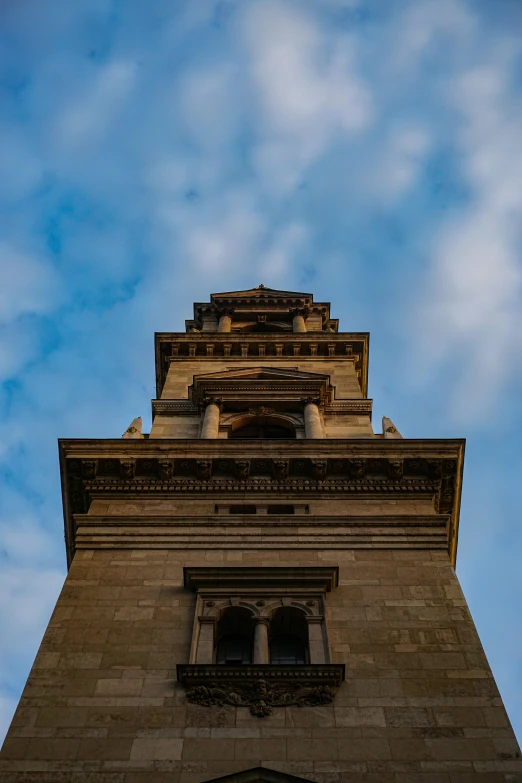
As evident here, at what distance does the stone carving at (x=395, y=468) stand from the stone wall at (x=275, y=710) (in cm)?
439

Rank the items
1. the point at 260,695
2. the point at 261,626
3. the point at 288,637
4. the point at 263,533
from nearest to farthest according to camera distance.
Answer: the point at 260,695
the point at 261,626
the point at 288,637
the point at 263,533

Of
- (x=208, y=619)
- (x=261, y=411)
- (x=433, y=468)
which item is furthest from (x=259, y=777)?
(x=261, y=411)

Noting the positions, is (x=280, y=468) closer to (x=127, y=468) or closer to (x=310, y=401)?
→ (x=127, y=468)

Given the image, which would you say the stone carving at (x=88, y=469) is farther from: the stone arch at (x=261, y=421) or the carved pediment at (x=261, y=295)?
the carved pediment at (x=261, y=295)

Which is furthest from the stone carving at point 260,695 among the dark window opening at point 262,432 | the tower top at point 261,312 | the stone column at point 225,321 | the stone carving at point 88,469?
the tower top at point 261,312

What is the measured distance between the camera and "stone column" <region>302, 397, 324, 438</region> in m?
32.8

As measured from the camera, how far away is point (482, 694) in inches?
771

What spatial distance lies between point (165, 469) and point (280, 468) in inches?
132

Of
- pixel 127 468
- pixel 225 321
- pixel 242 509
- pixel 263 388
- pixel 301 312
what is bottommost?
pixel 242 509

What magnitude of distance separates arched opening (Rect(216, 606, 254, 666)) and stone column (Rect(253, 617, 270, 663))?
342 mm

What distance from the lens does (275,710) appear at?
19.0 metres

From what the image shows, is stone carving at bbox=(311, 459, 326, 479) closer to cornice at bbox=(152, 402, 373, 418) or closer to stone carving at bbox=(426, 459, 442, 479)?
stone carving at bbox=(426, 459, 442, 479)

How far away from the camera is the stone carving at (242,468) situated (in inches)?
1097

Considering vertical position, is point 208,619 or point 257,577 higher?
point 257,577
